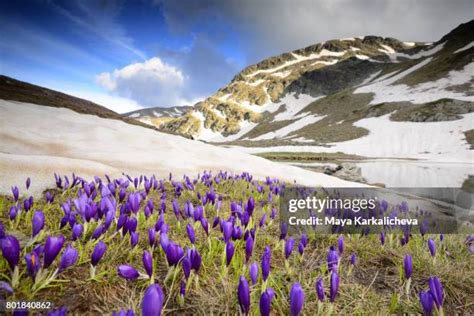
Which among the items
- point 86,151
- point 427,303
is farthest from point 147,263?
point 86,151

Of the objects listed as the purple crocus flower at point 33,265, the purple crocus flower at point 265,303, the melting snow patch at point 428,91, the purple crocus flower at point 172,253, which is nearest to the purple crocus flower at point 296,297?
the purple crocus flower at point 265,303

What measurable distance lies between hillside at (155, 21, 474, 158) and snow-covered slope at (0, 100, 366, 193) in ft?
55.0

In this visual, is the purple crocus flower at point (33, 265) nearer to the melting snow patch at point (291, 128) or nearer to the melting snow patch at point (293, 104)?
the melting snow patch at point (291, 128)

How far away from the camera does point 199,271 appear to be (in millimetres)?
2467

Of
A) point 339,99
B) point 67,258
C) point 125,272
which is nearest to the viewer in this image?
point 125,272

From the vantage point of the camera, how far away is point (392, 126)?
6394 cm

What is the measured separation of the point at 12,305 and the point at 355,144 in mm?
61429

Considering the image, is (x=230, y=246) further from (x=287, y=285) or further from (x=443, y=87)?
(x=443, y=87)

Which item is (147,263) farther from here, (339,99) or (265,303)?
(339,99)

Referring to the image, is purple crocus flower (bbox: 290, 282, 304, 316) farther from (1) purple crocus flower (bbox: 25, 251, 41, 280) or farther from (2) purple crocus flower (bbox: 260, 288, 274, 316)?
(1) purple crocus flower (bbox: 25, 251, 41, 280)

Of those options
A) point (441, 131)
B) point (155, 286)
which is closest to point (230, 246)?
point (155, 286)

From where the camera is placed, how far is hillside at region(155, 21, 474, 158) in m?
67.2

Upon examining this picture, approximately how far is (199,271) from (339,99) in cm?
10970

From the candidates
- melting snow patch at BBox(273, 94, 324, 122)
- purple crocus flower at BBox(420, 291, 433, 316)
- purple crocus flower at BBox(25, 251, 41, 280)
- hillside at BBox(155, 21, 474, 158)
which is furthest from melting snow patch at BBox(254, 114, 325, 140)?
purple crocus flower at BBox(25, 251, 41, 280)
